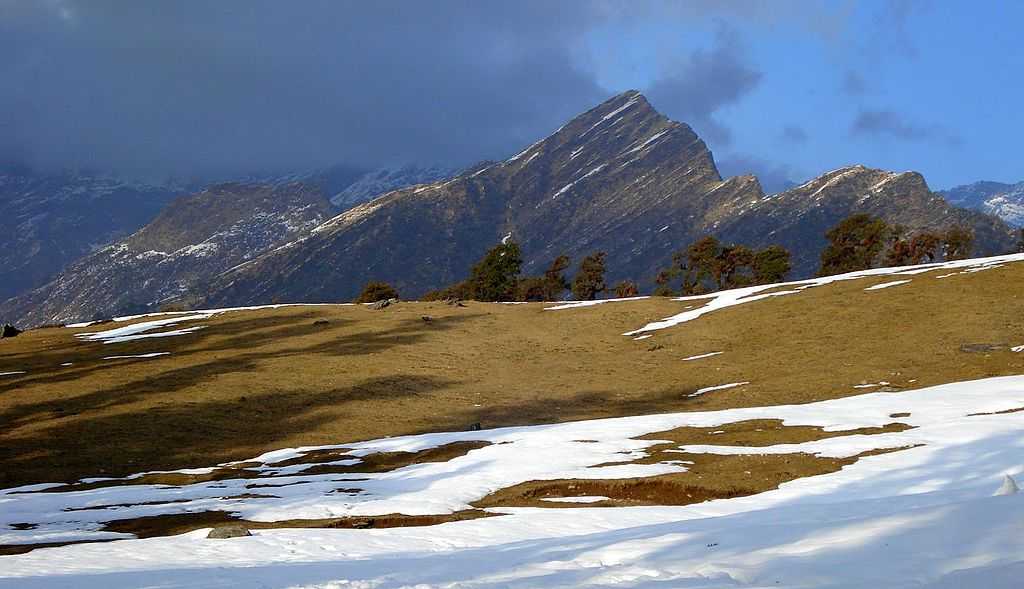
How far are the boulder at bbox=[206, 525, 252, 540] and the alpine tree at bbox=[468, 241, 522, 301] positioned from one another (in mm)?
110602

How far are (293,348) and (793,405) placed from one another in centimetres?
4177

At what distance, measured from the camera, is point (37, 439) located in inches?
1687

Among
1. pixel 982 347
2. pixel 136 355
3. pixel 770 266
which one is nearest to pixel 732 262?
pixel 770 266

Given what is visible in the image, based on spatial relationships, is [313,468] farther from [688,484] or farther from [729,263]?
[729,263]

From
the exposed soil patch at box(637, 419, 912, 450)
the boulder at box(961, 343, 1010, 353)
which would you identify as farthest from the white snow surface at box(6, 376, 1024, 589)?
the boulder at box(961, 343, 1010, 353)

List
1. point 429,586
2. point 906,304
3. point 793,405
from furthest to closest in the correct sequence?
point 906,304
point 793,405
point 429,586

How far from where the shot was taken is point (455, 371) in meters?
59.8

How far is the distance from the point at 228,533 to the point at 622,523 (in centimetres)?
1018

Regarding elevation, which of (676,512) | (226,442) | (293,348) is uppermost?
(293,348)

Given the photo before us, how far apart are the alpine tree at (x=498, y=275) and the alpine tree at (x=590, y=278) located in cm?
991

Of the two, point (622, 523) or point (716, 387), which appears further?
point (716, 387)

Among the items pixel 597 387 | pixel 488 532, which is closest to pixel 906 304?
pixel 597 387

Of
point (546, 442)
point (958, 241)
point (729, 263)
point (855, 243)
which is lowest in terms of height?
point (546, 442)

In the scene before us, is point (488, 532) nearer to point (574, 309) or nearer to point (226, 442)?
point (226, 442)
